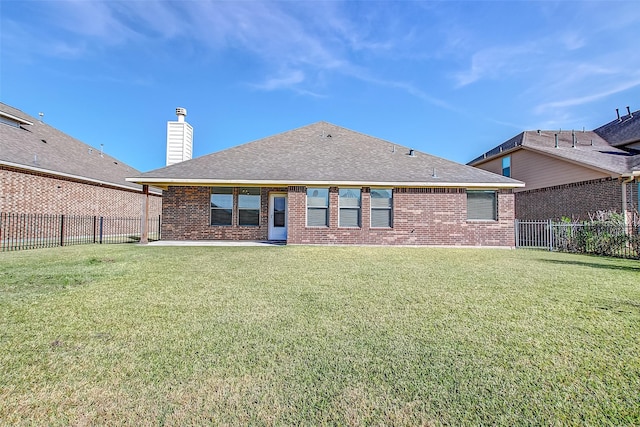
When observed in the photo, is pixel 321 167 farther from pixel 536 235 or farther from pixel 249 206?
pixel 536 235

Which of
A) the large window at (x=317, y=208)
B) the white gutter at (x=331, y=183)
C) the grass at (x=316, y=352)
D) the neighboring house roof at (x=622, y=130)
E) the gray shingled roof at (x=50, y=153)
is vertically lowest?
the grass at (x=316, y=352)

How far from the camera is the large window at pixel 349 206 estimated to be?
12.8 m

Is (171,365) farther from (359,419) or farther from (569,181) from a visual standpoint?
(569,181)

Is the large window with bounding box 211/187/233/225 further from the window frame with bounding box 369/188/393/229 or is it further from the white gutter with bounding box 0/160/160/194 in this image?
the white gutter with bounding box 0/160/160/194

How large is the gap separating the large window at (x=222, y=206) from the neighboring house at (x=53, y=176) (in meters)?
2.77

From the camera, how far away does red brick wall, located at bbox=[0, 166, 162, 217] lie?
1257 centimetres

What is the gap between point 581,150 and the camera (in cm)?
1809

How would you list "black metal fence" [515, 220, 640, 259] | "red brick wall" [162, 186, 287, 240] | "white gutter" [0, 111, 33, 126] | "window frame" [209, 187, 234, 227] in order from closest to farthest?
1. "black metal fence" [515, 220, 640, 259]
2. "red brick wall" [162, 186, 287, 240]
3. "window frame" [209, 187, 234, 227]
4. "white gutter" [0, 111, 33, 126]

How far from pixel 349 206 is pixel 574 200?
1195cm

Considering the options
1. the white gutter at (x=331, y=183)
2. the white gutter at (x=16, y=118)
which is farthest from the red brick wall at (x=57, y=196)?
the white gutter at (x=331, y=183)

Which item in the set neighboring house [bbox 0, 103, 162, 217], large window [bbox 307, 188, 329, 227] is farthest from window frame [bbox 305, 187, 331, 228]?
neighboring house [bbox 0, 103, 162, 217]

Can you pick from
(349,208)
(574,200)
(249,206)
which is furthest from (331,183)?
(574,200)

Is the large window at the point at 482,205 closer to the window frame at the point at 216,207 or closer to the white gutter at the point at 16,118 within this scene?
the window frame at the point at 216,207

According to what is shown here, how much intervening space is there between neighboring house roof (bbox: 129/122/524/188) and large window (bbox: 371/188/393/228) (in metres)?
0.62
